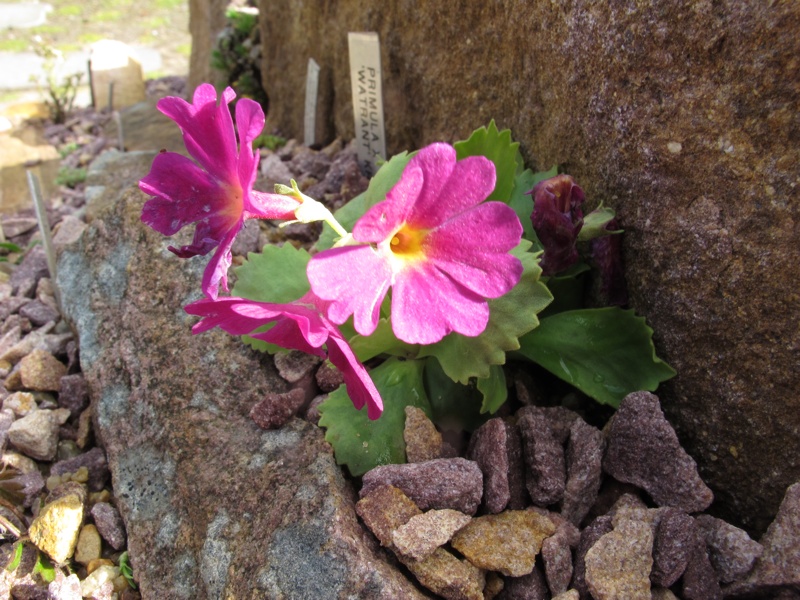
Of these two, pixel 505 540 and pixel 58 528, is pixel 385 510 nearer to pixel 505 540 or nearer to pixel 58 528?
pixel 505 540

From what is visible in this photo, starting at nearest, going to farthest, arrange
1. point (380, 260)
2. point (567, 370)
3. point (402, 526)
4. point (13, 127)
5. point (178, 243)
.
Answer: point (380, 260)
point (402, 526)
point (567, 370)
point (178, 243)
point (13, 127)

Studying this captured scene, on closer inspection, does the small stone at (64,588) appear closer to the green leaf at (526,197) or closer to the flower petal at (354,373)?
the flower petal at (354,373)

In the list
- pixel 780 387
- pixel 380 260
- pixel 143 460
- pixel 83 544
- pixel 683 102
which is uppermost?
A: pixel 683 102

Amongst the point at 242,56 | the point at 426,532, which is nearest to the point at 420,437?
the point at 426,532

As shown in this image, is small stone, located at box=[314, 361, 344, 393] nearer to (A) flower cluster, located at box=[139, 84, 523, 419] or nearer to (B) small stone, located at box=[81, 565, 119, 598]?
(A) flower cluster, located at box=[139, 84, 523, 419]

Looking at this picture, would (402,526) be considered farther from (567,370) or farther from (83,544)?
(83,544)

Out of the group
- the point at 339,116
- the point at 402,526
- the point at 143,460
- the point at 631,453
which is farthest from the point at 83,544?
the point at 339,116
